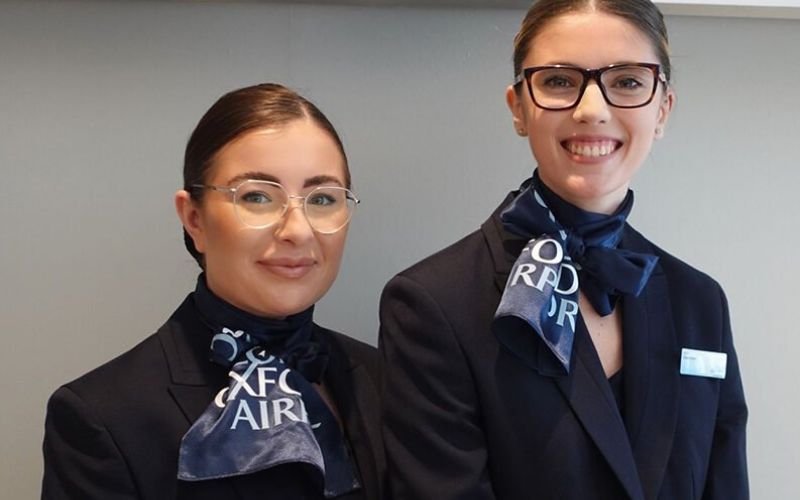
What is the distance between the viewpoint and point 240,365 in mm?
1294

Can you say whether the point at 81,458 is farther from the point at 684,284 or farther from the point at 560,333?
the point at 684,284

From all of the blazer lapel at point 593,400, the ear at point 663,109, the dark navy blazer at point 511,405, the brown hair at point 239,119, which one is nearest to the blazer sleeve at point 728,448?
the dark navy blazer at point 511,405

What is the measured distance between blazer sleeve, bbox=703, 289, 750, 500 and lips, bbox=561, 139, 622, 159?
379 millimetres

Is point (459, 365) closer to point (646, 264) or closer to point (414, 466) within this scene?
point (414, 466)

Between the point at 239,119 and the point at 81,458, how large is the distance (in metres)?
0.53

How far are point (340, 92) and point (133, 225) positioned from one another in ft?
1.61

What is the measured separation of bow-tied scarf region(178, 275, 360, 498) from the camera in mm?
1233

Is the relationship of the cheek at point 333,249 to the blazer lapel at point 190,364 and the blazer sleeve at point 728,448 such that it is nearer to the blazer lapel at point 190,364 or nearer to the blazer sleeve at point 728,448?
the blazer lapel at point 190,364

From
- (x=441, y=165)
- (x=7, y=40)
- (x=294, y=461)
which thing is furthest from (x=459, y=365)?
Answer: (x=7, y=40)

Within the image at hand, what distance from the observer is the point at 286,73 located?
174 cm

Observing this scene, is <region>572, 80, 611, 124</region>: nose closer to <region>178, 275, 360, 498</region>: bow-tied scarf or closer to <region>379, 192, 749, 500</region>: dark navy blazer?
<region>379, 192, 749, 500</region>: dark navy blazer

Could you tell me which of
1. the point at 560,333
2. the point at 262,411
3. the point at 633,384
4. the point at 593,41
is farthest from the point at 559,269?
the point at 262,411

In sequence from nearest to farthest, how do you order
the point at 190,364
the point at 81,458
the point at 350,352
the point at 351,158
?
the point at 81,458 → the point at 190,364 → the point at 350,352 → the point at 351,158

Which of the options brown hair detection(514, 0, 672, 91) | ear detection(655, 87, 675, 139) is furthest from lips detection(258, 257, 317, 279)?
ear detection(655, 87, 675, 139)
